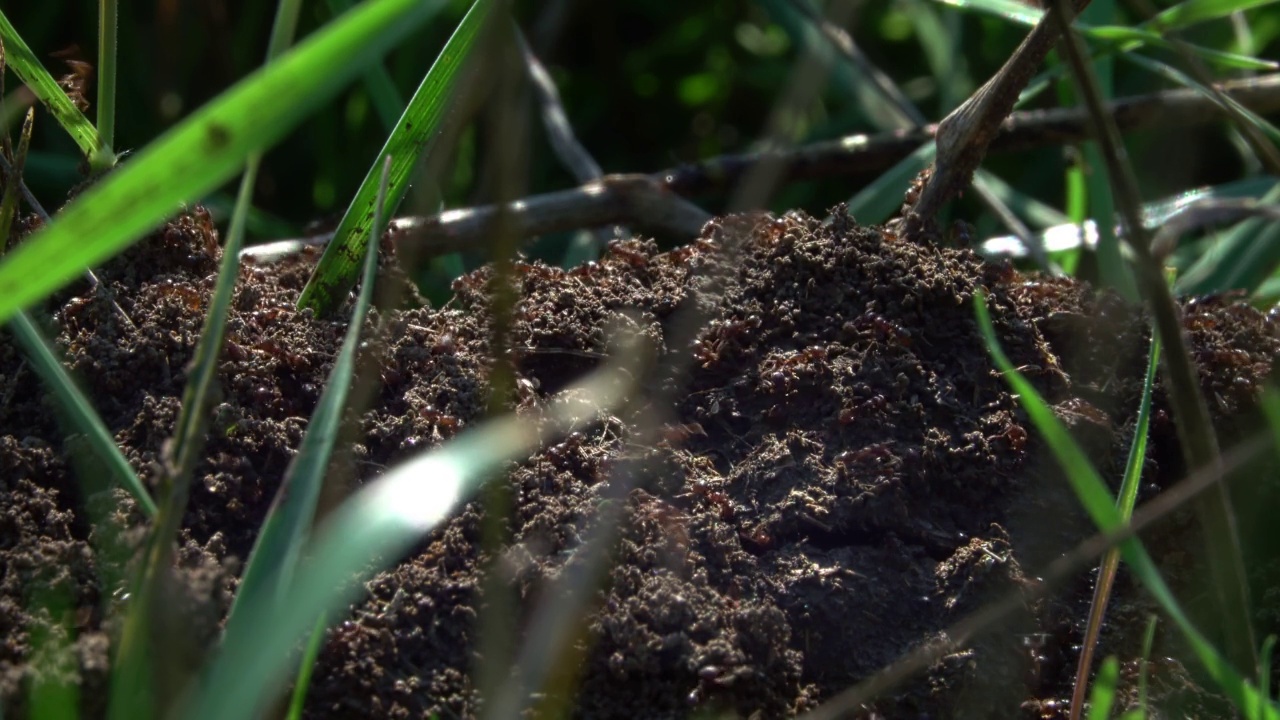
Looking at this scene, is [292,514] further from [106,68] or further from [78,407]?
[106,68]

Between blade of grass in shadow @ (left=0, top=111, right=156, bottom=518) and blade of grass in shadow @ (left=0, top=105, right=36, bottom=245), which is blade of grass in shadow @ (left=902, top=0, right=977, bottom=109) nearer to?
blade of grass in shadow @ (left=0, top=105, right=36, bottom=245)

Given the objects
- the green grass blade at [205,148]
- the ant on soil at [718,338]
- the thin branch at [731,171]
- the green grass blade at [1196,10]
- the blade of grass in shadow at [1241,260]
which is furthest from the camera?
the blade of grass in shadow at [1241,260]

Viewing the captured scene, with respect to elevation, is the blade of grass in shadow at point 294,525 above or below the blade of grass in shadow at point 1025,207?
below

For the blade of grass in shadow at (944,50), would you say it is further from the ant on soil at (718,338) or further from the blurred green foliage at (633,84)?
the ant on soil at (718,338)

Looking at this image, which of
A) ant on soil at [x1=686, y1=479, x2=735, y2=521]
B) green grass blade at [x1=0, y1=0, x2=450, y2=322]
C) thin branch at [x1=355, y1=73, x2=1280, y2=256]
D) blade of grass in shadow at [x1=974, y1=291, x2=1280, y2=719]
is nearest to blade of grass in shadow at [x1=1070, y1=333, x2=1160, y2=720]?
blade of grass in shadow at [x1=974, y1=291, x2=1280, y2=719]

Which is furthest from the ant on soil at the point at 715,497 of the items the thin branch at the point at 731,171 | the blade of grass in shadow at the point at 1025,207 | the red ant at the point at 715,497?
the blade of grass in shadow at the point at 1025,207

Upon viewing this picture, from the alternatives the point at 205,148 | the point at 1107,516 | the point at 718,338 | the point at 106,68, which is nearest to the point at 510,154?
the point at 205,148
